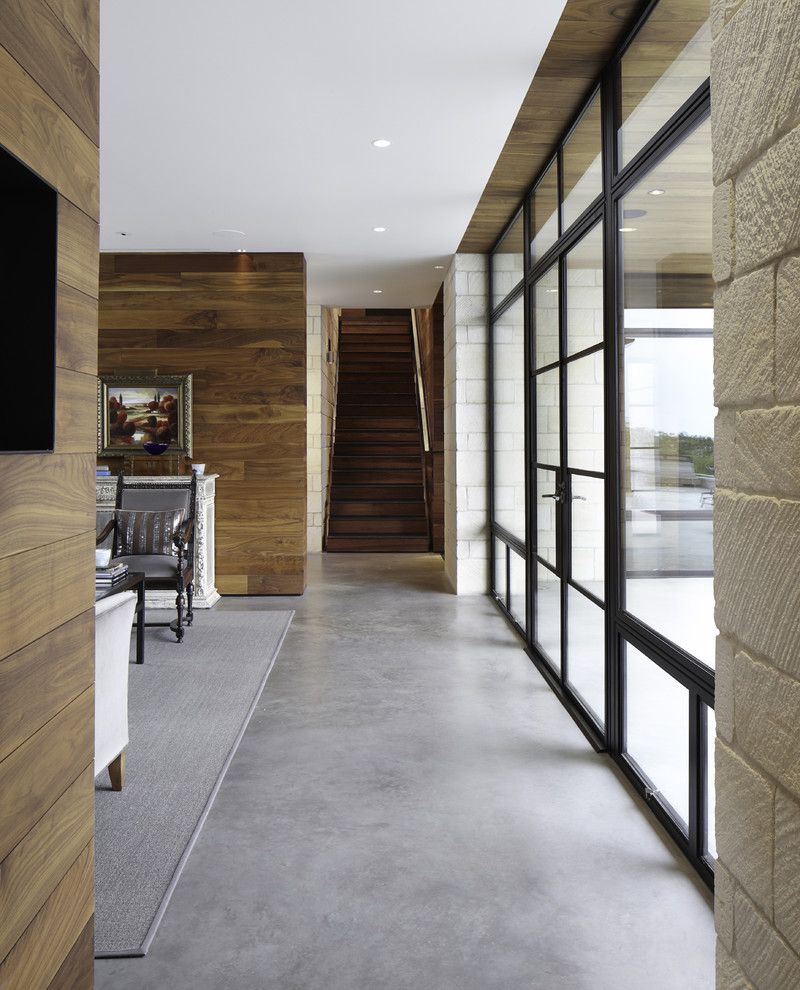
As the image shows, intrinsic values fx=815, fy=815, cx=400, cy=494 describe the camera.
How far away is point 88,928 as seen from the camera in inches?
63.7

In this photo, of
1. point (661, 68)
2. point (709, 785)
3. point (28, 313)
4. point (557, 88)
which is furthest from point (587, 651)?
point (28, 313)

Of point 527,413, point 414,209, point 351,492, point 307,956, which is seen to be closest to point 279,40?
point 414,209

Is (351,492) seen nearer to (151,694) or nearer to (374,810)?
(151,694)

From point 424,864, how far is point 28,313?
5.88 ft

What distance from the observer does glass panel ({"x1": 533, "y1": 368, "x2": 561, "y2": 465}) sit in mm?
4148

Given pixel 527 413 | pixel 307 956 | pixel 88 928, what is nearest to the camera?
pixel 88 928

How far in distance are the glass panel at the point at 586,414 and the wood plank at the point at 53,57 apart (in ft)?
7.16

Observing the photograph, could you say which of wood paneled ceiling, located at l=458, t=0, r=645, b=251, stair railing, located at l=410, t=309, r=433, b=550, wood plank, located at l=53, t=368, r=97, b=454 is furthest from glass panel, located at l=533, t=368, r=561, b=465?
stair railing, located at l=410, t=309, r=433, b=550

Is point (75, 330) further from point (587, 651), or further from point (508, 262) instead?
point (508, 262)

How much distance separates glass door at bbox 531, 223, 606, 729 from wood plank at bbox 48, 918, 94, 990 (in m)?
2.20

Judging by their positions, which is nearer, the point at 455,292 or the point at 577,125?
the point at 577,125

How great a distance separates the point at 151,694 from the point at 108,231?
3.49 metres

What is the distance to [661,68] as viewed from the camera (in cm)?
257

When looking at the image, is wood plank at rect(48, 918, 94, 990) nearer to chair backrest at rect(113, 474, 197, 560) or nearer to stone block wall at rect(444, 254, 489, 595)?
chair backrest at rect(113, 474, 197, 560)
